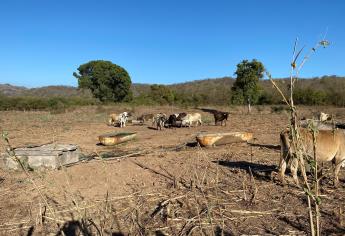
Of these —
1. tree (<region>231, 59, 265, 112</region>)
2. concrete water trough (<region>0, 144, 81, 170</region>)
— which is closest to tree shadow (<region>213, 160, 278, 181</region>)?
concrete water trough (<region>0, 144, 81, 170</region>)

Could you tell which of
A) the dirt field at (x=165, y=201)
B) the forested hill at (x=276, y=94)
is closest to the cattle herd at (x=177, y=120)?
the forested hill at (x=276, y=94)

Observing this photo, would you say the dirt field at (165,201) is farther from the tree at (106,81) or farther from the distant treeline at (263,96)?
the tree at (106,81)

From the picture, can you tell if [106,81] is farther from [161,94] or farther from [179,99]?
[179,99]

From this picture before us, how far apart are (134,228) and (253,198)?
7.51 feet

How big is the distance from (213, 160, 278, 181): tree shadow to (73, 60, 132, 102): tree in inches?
2065

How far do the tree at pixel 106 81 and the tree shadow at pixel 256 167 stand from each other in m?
52.5

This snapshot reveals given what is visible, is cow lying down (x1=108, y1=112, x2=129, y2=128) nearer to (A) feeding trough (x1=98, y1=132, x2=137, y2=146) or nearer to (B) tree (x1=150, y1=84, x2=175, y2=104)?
(A) feeding trough (x1=98, y1=132, x2=137, y2=146)

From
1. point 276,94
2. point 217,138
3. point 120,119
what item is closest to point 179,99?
point 276,94

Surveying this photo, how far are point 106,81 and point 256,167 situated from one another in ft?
176

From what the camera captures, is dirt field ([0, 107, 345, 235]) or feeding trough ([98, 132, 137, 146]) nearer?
dirt field ([0, 107, 345, 235])

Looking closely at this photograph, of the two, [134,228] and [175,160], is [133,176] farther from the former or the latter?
[134,228]

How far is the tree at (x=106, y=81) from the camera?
61.4 meters

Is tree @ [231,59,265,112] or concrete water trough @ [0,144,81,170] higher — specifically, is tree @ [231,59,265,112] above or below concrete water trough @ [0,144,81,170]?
above

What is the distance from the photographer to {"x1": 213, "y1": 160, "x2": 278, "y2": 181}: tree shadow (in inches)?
342
